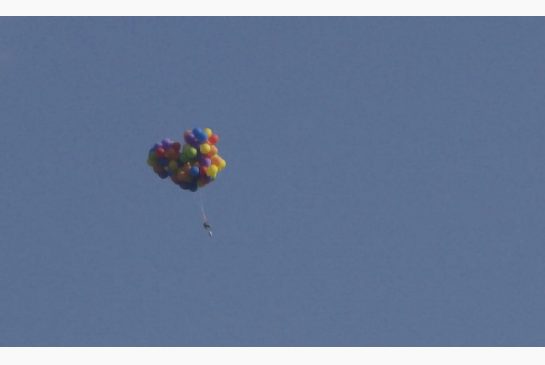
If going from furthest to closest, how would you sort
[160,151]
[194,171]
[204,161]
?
[160,151] < [204,161] < [194,171]

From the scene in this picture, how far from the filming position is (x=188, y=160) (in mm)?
49750

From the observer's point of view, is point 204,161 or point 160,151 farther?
point 160,151

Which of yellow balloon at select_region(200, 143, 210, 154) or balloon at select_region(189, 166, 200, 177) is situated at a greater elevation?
yellow balloon at select_region(200, 143, 210, 154)

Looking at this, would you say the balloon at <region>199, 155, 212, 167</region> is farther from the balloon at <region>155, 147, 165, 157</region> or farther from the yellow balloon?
the balloon at <region>155, 147, 165, 157</region>

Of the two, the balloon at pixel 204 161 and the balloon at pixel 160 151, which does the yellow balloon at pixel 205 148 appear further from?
the balloon at pixel 160 151

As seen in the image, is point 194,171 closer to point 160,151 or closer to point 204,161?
point 204,161

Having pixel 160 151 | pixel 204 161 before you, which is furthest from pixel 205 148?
pixel 160 151

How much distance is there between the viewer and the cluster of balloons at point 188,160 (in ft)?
163

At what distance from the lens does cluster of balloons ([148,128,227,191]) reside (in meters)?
49.7

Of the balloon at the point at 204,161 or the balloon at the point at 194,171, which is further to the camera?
the balloon at the point at 204,161
